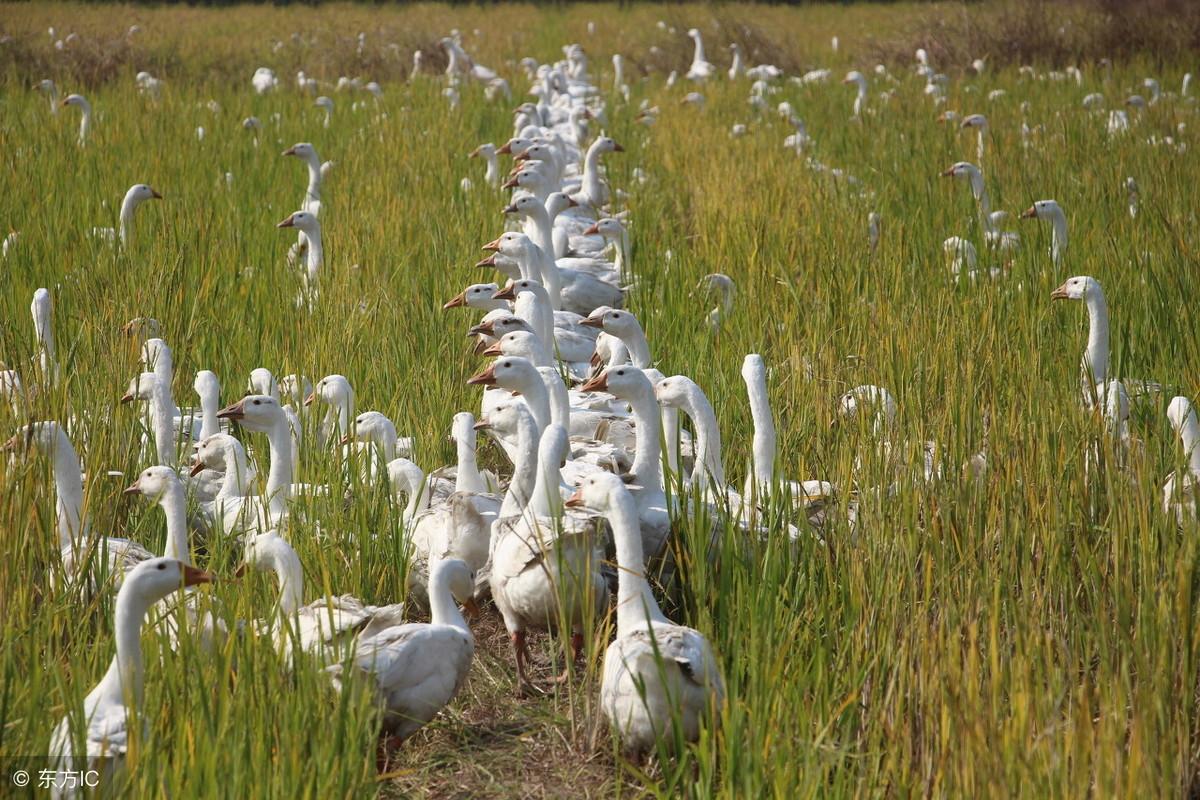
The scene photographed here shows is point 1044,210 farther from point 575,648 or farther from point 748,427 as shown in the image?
point 575,648

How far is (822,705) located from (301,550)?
5.30 ft

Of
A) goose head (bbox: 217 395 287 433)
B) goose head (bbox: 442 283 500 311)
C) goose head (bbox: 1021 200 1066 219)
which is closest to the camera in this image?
goose head (bbox: 217 395 287 433)

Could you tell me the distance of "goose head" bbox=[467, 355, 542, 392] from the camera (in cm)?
432

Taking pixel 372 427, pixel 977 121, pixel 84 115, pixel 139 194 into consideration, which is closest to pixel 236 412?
pixel 372 427

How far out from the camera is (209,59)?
19344 mm

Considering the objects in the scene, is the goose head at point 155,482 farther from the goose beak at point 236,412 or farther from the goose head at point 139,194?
the goose head at point 139,194

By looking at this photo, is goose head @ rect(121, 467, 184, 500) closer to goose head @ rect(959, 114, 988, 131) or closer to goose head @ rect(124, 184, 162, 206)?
goose head @ rect(124, 184, 162, 206)

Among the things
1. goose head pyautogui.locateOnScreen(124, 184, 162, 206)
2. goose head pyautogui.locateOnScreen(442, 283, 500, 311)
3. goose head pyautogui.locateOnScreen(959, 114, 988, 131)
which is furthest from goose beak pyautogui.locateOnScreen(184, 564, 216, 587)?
goose head pyautogui.locateOnScreen(959, 114, 988, 131)

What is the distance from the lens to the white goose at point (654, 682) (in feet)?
9.37

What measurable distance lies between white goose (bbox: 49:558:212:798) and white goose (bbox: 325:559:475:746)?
41 cm

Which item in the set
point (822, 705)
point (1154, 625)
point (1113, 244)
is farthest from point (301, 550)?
point (1113, 244)

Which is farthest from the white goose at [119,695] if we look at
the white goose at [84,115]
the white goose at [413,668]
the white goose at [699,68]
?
the white goose at [699,68]

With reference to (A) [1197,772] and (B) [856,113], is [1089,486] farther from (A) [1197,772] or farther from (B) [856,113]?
(B) [856,113]

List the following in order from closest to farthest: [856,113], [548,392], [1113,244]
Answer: [548,392] < [1113,244] < [856,113]
